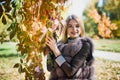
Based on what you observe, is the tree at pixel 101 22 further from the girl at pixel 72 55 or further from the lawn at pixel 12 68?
the girl at pixel 72 55

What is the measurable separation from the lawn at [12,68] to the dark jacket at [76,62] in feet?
2.49

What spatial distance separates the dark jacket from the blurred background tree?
1.19 metres

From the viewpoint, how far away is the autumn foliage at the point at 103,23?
11.2 ft

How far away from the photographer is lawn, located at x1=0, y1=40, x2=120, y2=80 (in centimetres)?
296

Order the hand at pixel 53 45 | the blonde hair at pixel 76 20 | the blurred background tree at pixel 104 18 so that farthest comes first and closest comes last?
the blurred background tree at pixel 104 18
the blonde hair at pixel 76 20
the hand at pixel 53 45

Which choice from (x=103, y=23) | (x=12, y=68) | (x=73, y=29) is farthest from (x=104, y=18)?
(x=73, y=29)

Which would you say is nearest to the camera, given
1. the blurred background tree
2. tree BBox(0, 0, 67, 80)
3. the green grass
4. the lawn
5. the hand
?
tree BBox(0, 0, 67, 80)

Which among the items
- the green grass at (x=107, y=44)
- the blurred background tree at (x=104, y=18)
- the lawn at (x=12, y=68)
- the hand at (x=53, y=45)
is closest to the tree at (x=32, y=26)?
the hand at (x=53, y=45)

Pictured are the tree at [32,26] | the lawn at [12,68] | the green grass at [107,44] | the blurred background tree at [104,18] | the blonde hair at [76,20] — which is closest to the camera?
the tree at [32,26]

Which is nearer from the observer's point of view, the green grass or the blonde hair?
the blonde hair

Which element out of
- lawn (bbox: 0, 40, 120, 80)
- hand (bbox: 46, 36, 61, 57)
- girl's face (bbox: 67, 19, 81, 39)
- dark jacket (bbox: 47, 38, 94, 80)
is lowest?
lawn (bbox: 0, 40, 120, 80)

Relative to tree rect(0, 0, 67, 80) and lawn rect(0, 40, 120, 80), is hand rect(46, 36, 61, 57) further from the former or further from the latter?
lawn rect(0, 40, 120, 80)

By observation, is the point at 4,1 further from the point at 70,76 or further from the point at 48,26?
the point at 70,76

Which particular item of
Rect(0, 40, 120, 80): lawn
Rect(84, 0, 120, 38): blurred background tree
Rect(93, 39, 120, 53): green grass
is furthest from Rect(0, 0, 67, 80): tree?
Rect(93, 39, 120, 53): green grass
